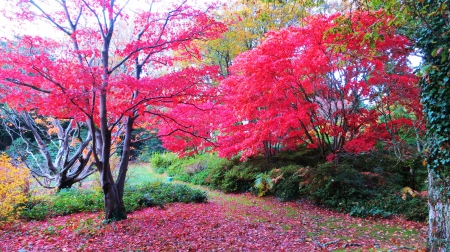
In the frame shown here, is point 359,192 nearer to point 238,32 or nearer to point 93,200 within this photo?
point 93,200

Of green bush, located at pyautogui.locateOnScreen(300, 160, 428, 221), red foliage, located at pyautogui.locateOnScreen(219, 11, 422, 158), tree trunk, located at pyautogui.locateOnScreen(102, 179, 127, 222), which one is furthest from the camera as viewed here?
red foliage, located at pyautogui.locateOnScreen(219, 11, 422, 158)

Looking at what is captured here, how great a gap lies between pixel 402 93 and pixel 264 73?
12.8 ft

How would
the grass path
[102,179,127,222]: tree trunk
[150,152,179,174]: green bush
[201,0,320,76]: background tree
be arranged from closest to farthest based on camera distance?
the grass path, [102,179,127,222]: tree trunk, [201,0,320,76]: background tree, [150,152,179,174]: green bush

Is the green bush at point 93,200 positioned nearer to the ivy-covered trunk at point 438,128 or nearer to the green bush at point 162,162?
the ivy-covered trunk at point 438,128

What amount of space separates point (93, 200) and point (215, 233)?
4.92m

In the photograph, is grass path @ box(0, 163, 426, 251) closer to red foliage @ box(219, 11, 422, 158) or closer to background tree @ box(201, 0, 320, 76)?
red foliage @ box(219, 11, 422, 158)

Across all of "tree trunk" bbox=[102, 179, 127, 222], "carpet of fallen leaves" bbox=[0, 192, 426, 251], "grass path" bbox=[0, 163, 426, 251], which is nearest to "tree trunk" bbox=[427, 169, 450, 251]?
"carpet of fallen leaves" bbox=[0, 192, 426, 251]

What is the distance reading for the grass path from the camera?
17.0 feet

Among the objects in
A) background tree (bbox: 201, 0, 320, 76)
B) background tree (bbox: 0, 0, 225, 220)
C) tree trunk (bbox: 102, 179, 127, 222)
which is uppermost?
background tree (bbox: 201, 0, 320, 76)

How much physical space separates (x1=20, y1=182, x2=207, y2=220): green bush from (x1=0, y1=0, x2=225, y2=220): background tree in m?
2.00

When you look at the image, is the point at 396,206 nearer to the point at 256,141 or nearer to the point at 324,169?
the point at 324,169

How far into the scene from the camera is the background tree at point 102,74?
5.91 m

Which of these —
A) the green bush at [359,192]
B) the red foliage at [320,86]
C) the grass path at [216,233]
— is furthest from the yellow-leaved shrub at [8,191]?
the green bush at [359,192]

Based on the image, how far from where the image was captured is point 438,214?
4062 mm
